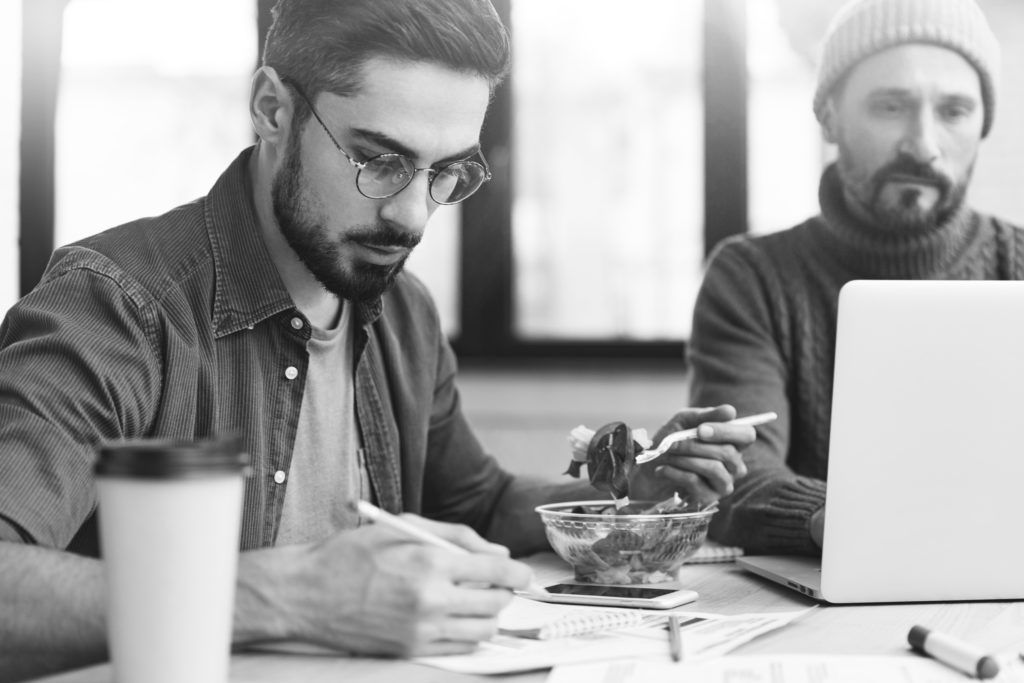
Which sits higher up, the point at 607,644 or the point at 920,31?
the point at 920,31

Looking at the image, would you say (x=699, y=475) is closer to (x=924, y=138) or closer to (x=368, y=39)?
(x=368, y=39)

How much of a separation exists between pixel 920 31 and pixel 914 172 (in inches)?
8.8

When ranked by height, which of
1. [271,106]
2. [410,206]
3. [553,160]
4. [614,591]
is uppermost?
[553,160]

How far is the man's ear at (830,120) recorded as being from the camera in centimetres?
201

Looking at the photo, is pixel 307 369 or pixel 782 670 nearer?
pixel 782 670

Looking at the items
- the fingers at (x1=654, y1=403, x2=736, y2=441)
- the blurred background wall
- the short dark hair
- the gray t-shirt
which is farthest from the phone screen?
the blurred background wall

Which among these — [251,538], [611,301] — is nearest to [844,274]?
[251,538]

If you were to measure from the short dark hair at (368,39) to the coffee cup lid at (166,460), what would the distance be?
740mm

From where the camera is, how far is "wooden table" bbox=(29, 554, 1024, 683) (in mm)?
864

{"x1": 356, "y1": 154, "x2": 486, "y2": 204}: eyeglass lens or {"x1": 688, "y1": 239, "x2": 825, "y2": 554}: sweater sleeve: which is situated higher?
{"x1": 356, "y1": 154, "x2": 486, "y2": 204}: eyeglass lens

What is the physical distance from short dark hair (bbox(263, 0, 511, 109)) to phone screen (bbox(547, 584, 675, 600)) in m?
0.64

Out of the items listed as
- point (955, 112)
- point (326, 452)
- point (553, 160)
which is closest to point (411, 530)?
point (326, 452)

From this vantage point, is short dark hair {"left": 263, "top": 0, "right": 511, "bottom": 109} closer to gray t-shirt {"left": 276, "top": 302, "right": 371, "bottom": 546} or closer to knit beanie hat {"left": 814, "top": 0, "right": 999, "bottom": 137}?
gray t-shirt {"left": 276, "top": 302, "right": 371, "bottom": 546}

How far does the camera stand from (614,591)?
1.16 metres
